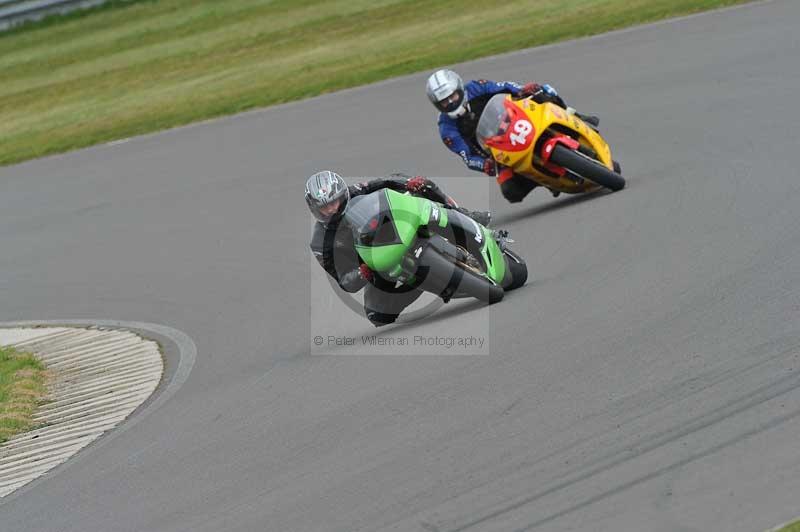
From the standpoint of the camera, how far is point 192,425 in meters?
8.35

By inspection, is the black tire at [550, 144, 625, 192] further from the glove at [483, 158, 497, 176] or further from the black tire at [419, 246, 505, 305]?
the black tire at [419, 246, 505, 305]

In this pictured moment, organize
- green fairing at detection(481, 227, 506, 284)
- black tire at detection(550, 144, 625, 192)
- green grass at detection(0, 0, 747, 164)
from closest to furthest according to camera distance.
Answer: green fairing at detection(481, 227, 506, 284), black tire at detection(550, 144, 625, 192), green grass at detection(0, 0, 747, 164)

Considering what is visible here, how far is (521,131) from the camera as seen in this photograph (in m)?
12.1

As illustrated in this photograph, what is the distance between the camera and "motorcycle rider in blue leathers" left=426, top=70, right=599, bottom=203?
12.5m

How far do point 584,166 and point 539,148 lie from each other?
0.44 m

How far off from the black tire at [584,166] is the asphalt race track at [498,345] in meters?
0.18

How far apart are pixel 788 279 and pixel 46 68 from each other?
24.2 metres

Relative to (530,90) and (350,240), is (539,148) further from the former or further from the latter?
(350,240)

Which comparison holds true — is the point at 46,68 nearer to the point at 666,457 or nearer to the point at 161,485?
the point at 161,485

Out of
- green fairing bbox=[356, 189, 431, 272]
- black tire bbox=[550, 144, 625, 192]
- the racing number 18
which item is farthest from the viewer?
the racing number 18

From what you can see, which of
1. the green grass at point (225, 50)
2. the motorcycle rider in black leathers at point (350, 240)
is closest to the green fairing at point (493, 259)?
the motorcycle rider in black leathers at point (350, 240)

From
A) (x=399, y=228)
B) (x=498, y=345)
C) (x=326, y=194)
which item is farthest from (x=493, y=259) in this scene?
(x=498, y=345)

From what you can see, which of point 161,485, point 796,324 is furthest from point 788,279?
point 161,485

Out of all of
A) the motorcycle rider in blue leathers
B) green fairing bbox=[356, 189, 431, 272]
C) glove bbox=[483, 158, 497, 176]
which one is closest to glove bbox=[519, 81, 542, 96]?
the motorcycle rider in blue leathers
